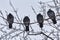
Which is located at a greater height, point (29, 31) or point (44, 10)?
point (44, 10)

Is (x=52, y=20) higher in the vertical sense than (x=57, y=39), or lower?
higher

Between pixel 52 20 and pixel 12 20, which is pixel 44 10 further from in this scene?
pixel 12 20

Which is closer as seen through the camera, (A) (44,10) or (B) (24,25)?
(B) (24,25)

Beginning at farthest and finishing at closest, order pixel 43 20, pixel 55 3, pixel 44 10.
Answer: pixel 44 10 < pixel 55 3 < pixel 43 20

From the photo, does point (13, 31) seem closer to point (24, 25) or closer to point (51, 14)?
point (24, 25)

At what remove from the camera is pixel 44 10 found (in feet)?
22.2

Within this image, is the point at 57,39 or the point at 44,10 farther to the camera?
the point at 44,10

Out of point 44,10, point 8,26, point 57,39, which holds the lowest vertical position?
point 57,39

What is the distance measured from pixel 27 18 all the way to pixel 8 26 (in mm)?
683

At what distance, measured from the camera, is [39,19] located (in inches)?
249

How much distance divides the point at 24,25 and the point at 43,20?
2.11 feet

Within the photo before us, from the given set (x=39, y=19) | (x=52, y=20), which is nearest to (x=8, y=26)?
(x=39, y=19)

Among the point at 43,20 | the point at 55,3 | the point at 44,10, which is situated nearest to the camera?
the point at 43,20

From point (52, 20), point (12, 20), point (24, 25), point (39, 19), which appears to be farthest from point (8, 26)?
point (52, 20)
